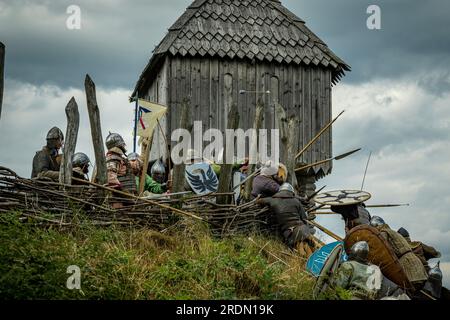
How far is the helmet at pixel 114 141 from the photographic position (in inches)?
678

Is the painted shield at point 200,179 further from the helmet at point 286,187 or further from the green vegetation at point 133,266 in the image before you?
the green vegetation at point 133,266

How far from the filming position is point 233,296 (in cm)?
1398

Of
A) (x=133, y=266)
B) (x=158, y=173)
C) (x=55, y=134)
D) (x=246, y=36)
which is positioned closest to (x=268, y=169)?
(x=158, y=173)

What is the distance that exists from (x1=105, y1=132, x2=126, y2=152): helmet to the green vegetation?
5.08 ft

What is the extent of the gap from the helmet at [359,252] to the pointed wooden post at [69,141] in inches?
179

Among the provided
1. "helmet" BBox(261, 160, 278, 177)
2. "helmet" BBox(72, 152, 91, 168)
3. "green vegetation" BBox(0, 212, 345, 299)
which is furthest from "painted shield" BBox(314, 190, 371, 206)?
"helmet" BBox(72, 152, 91, 168)

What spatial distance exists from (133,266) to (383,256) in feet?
12.5

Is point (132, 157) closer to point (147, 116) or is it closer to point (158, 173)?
point (158, 173)

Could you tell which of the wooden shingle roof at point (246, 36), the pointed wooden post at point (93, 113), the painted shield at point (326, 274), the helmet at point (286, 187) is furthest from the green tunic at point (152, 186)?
the wooden shingle roof at point (246, 36)

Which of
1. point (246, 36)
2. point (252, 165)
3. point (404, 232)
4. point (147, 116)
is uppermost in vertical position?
point (246, 36)

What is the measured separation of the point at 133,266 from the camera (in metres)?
14.4
